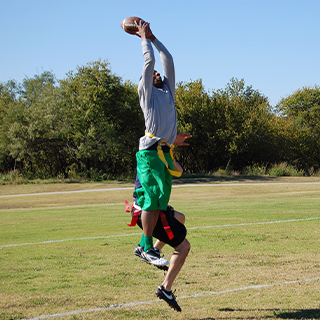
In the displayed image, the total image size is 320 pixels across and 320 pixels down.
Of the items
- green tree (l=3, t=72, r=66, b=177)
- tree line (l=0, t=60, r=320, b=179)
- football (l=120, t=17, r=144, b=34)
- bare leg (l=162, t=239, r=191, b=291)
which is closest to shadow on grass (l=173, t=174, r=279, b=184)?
tree line (l=0, t=60, r=320, b=179)

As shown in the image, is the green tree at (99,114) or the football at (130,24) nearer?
the football at (130,24)

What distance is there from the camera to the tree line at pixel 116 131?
37.2 meters

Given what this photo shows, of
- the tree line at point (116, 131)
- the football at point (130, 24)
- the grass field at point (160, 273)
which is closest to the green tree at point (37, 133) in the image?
the tree line at point (116, 131)

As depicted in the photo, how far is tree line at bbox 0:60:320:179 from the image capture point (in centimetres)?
A: 3722

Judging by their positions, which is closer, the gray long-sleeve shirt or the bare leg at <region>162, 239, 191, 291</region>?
the bare leg at <region>162, 239, 191, 291</region>

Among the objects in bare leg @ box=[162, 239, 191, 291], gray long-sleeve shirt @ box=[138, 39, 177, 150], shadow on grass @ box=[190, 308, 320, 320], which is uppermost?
gray long-sleeve shirt @ box=[138, 39, 177, 150]

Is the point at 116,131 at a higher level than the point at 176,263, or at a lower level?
higher

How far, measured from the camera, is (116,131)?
37625 mm

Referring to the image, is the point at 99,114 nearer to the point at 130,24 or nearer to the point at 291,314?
the point at 130,24

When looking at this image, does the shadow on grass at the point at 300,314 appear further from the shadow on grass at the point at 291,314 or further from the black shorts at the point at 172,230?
the black shorts at the point at 172,230

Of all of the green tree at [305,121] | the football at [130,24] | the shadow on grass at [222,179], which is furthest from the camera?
the green tree at [305,121]

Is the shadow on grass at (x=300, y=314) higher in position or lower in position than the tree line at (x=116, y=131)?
lower

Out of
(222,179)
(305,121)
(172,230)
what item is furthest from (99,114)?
(172,230)

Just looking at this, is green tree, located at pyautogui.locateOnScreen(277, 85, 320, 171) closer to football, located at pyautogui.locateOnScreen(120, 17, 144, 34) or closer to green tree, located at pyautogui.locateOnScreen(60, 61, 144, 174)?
green tree, located at pyautogui.locateOnScreen(60, 61, 144, 174)
